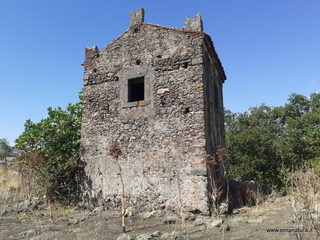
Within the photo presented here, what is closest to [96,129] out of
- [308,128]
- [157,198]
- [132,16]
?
[157,198]

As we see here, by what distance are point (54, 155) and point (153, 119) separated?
12.8 feet

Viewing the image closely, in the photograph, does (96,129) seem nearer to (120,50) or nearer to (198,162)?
(120,50)

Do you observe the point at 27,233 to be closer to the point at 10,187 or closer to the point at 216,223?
the point at 216,223

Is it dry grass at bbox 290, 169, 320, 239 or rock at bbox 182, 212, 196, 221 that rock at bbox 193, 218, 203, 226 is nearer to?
rock at bbox 182, 212, 196, 221

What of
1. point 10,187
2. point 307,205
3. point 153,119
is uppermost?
point 153,119

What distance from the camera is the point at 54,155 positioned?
330 inches

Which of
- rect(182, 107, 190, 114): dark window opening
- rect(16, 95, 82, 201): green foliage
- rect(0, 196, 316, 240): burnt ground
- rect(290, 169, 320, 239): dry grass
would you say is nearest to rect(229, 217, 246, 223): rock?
rect(0, 196, 316, 240): burnt ground

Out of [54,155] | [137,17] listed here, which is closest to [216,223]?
[54,155]

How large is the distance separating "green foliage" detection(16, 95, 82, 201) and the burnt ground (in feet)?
2.70

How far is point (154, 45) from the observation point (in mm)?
8008

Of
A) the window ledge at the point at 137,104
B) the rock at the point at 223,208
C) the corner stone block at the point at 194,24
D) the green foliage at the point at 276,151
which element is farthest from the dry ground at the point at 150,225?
the corner stone block at the point at 194,24

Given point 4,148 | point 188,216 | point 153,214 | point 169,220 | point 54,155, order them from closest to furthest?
point 169,220 < point 188,216 < point 153,214 < point 54,155 < point 4,148

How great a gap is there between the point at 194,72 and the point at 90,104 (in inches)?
156

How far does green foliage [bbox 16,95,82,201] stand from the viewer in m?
8.09
